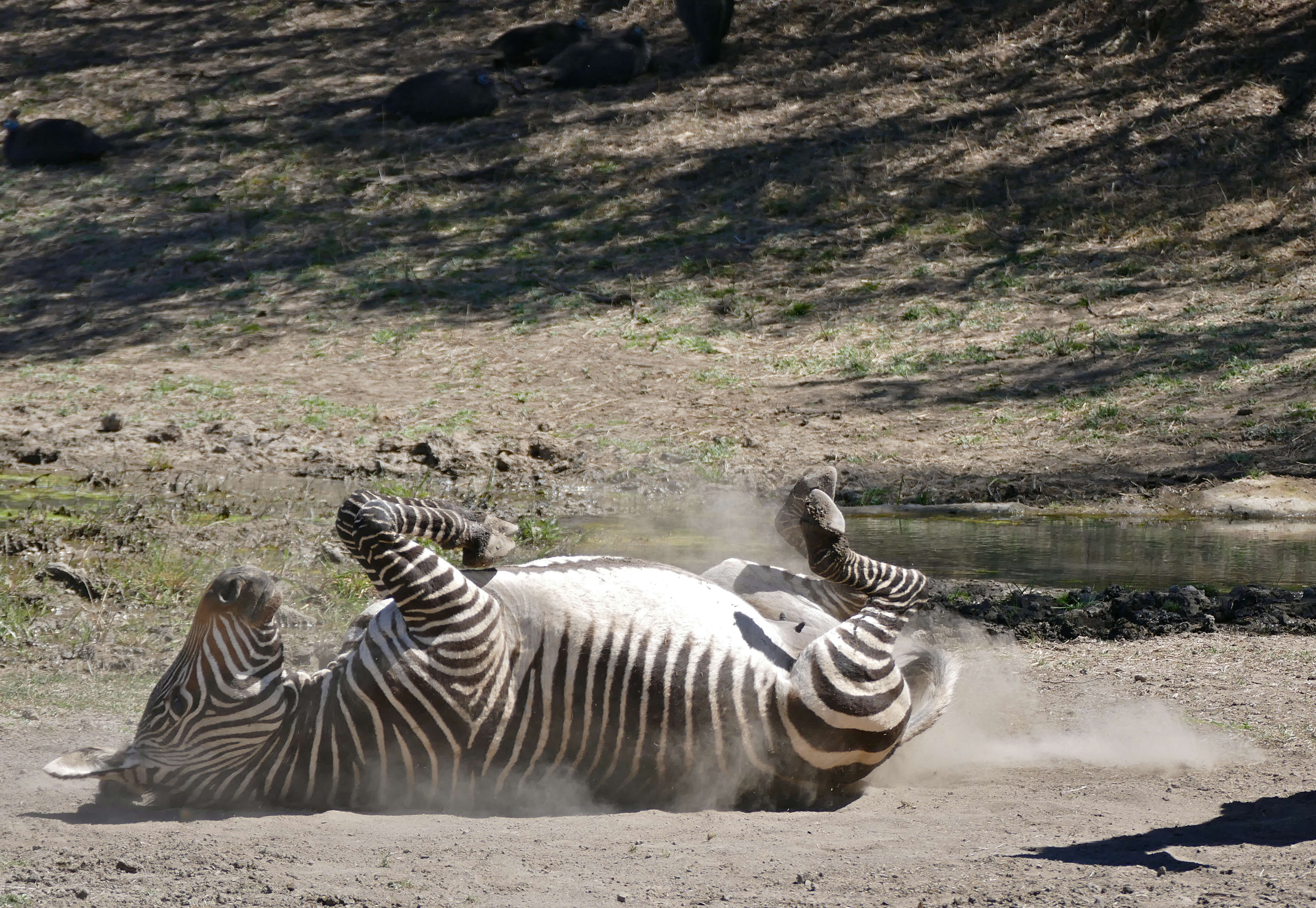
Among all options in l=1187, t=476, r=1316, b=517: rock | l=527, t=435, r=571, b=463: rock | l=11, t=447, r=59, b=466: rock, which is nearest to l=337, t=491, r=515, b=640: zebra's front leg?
l=527, t=435, r=571, b=463: rock

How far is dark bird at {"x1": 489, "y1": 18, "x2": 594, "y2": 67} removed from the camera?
24.8m

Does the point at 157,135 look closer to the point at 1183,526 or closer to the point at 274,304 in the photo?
the point at 274,304

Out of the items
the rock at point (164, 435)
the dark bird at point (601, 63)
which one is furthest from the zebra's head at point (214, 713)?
the dark bird at point (601, 63)

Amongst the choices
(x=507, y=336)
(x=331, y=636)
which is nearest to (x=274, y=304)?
(x=507, y=336)

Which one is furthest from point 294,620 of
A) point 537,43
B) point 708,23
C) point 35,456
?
point 537,43

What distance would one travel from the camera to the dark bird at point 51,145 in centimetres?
2233

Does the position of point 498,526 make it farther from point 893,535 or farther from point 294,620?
point 893,535

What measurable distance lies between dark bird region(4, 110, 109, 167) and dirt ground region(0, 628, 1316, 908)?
18.8m

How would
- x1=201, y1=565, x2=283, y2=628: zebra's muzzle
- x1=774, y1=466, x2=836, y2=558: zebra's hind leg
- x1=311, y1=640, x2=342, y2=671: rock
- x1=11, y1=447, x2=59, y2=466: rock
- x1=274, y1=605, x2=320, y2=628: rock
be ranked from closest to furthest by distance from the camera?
x1=201, y1=565, x2=283, y2=628: zebra's muzzle
x1=311, y1=640, x2=342, y2=671: rock
x1=774, y1=466, x2=836, y2=558: zebra's hind leg
x1=274, y1=605, x2=320, y2=628: rock
x1=11, y1=447, x2=59, y2=466: rock

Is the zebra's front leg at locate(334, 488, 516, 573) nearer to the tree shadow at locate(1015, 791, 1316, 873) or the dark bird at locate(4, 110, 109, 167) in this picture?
the tree shadow at locate(1015, 791, 1316, 873)

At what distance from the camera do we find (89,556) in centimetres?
822

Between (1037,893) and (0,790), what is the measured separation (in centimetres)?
342

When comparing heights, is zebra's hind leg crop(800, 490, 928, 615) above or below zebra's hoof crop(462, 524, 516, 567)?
below

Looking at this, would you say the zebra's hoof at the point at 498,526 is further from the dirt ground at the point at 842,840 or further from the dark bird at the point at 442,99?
the dark bird at the point at 442,99
